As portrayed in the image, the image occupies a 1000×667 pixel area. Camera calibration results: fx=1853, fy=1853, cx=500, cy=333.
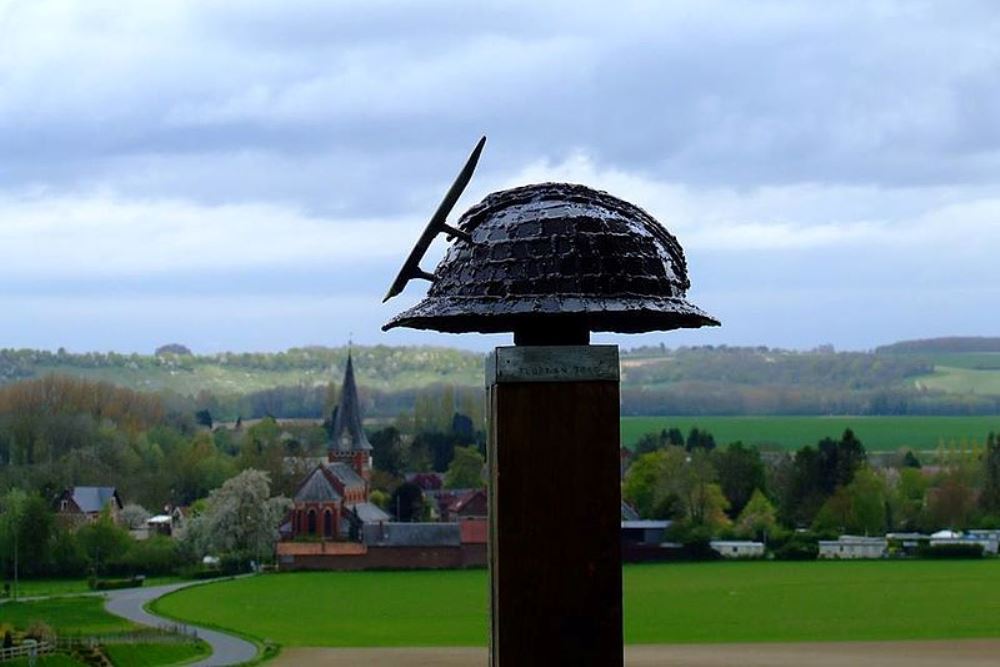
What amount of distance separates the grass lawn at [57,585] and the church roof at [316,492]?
47.3 feet

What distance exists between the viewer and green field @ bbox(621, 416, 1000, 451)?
497ft

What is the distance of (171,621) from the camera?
55656mm

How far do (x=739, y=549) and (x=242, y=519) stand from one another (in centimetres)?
2138

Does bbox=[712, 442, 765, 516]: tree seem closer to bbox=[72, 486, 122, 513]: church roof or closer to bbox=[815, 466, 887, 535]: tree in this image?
bbox=[815, 466, 887, 535]: tree

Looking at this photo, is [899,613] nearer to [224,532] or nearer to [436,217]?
[224,532]

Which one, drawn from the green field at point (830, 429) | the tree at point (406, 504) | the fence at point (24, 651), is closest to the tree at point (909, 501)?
the tree at point (406, 504)

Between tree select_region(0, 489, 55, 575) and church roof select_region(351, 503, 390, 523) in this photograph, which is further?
church roof select_region(351, 503, 390, 523)

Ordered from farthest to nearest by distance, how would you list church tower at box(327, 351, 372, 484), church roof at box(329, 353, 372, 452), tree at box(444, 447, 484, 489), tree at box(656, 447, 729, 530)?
church roof at box(329, 353, 372, 452) → church tower at box(327, 351, 372, 484) → tree at box(444, 447, 484, 489) → tree at box(656, 447, 729, 530)

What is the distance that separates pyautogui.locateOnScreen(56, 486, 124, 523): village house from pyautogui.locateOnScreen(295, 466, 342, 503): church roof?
8755mm

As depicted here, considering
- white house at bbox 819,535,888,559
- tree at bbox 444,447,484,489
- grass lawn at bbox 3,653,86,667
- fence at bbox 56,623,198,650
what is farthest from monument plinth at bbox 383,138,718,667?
tree at bbox 444,447,484,489

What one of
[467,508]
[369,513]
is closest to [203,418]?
[369,513]

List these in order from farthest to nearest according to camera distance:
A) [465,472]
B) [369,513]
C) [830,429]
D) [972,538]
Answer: [830,429] < [465,472] < [369,513] < [972,538]

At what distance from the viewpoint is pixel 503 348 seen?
271 inches

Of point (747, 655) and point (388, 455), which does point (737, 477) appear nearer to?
point (388, 455)
